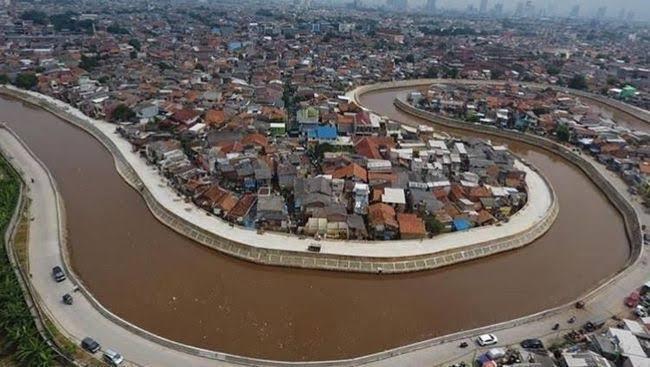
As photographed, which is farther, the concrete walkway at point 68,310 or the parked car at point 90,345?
the concrete walkway at point 68,310

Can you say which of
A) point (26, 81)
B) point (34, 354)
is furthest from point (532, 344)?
point (26, 81)

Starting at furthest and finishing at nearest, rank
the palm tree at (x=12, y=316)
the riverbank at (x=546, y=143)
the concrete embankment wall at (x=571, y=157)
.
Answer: the riverbank at (x=546, y=143), the concrete embankment wall at (x=571, y=157), the palm tree at (x=12, y=316)

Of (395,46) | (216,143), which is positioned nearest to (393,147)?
(216,143)

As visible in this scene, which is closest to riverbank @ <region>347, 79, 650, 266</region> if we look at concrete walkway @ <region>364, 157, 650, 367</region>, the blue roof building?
concrete walkway @ <region>364, 157, 650, 367</region>

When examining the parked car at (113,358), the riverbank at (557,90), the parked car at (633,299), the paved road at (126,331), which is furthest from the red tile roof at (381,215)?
the riverbank at (557,90)

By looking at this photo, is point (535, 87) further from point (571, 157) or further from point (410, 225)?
point (410, 225)

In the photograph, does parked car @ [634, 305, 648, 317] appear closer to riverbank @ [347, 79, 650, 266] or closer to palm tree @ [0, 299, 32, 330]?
riverbank @ [347, 79, 650, 266]

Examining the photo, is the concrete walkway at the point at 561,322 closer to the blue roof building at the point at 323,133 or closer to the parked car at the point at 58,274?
the parked car at the point at 58,274
